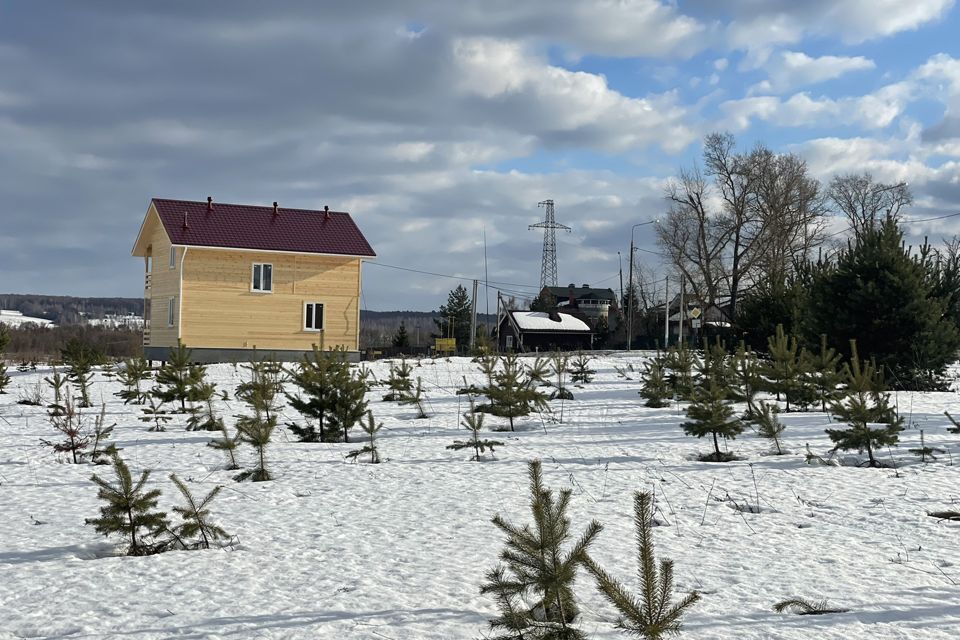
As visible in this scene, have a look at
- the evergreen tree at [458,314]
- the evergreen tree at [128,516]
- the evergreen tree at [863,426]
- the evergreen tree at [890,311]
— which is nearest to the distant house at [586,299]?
the evergreen tree at [458,314]

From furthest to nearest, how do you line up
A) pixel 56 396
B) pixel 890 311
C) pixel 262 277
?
1. pixel 262 277
2. pixel 890 311
3. pixel 56 396

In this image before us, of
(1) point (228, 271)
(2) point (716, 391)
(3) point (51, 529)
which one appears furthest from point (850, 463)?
(1) point (228, 271)

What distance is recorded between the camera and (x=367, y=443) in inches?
458

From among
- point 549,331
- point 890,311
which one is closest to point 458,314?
point 549,331

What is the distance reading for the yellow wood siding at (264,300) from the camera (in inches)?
1203

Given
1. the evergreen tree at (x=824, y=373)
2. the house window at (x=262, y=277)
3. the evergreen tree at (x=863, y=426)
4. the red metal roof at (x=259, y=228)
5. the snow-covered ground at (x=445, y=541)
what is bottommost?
the snow-covered ground at (x=445, y=541)

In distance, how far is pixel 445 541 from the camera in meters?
6.23

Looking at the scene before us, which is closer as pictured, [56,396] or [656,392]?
[56,396]

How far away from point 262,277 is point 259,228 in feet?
6.91

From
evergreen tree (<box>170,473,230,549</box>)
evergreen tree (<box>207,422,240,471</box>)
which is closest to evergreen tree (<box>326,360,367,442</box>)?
evergreen tree (<box>207,422,240,471</box>)

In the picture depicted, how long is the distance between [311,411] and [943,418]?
1041 cm

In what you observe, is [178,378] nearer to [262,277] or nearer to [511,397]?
[511,397]

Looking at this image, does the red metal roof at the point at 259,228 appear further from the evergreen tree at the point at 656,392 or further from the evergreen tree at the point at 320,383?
the evergreen tree at the point at 320,383

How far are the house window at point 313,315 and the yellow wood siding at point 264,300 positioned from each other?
178 millimetres
